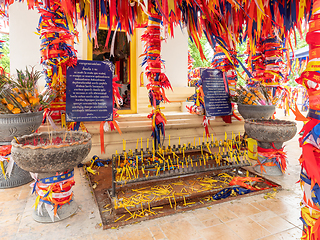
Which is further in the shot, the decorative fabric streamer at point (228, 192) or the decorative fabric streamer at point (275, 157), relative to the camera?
the decorative fabric streamer at point (275, 157)

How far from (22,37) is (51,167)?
3697mm

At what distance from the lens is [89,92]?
9.78 feet

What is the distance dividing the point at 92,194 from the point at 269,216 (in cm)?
184

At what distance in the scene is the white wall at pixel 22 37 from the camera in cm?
402

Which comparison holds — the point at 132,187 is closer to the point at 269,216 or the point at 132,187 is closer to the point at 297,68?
the point at 269,216

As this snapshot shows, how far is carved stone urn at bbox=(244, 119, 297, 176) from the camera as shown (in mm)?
2680

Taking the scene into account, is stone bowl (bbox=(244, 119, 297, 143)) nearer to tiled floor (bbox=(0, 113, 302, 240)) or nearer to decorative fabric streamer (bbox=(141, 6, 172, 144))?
tiled floor (bbox=(0, 113, 302, 240))

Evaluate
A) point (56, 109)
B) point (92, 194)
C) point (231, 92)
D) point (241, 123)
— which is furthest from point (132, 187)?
point (241, 123)

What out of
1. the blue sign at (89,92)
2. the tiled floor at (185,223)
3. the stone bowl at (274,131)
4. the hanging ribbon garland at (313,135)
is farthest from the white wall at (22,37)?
the hanging ribbon garland at (313,135)

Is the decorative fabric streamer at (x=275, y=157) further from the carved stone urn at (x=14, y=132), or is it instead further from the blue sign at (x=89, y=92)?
the carved stone urn at (x=14, y=132)

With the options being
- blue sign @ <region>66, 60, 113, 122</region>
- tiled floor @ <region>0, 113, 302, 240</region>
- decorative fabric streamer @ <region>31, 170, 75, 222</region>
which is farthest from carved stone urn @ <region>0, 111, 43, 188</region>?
decorative fabric streamer @ <region>31, 170, 75, 222</region>

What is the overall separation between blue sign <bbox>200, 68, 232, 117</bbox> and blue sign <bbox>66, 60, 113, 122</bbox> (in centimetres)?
177

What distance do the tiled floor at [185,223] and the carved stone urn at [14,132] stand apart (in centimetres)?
30

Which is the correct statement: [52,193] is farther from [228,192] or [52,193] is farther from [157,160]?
[228,192]
